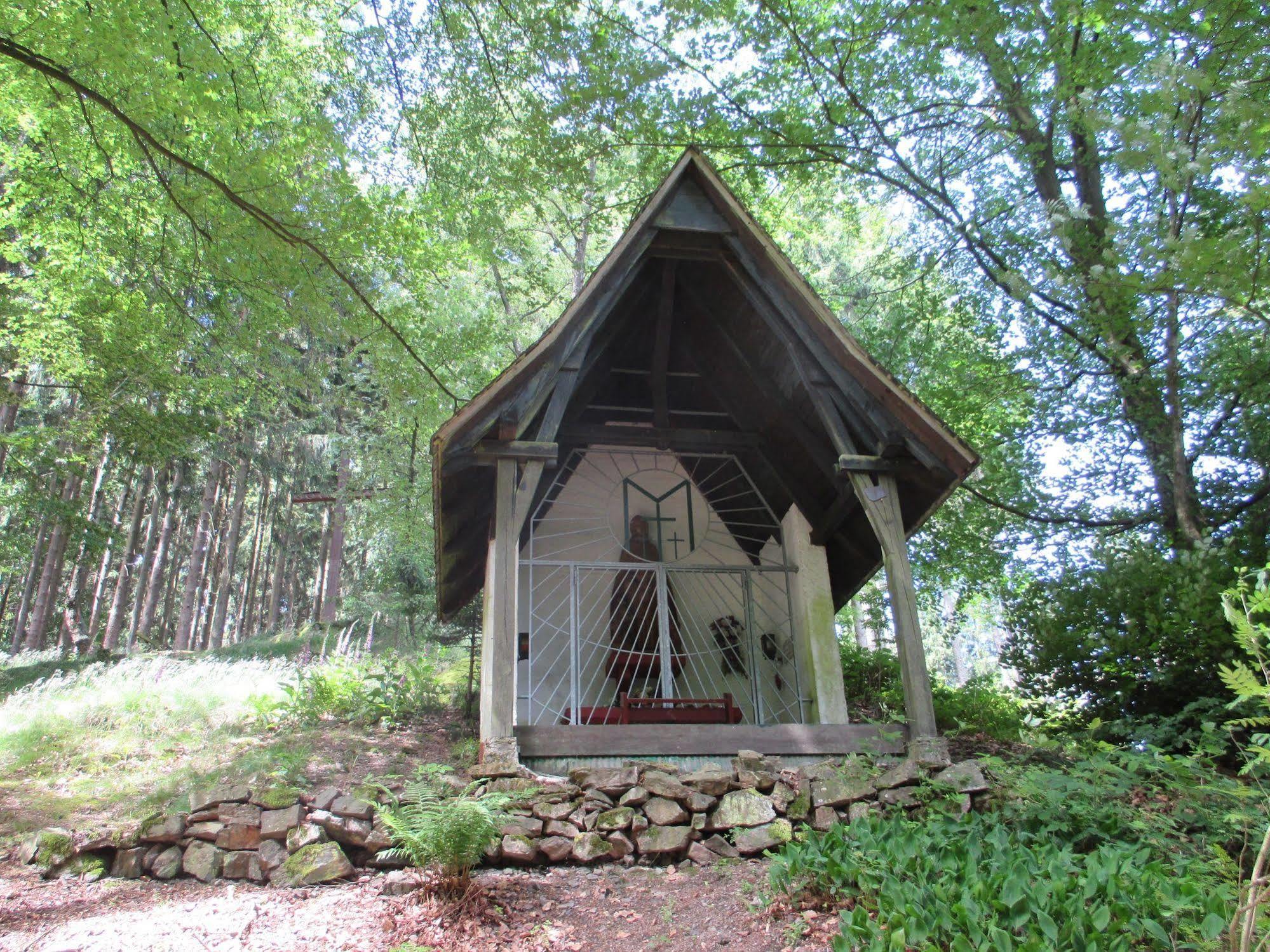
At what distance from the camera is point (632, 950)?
3887 mm

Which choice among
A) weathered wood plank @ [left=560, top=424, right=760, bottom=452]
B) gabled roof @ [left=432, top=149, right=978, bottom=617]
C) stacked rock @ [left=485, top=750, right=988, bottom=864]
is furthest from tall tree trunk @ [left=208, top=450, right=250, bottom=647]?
stacked rock @ [left=485, top=750, right=988, bottom=864]

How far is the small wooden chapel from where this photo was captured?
19.9 ft

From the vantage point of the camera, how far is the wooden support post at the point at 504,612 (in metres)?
5.66

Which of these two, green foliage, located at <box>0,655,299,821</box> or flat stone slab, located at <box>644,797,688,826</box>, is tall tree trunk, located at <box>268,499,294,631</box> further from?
flat stone slab, located at <box>644,797,688,826</box>

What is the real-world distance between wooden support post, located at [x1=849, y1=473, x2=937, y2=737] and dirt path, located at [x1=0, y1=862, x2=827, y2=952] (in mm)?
1811

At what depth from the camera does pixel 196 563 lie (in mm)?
21234

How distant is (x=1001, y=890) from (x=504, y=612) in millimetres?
3667

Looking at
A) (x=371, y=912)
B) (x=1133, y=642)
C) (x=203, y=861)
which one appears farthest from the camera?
(x=1133, y=642)

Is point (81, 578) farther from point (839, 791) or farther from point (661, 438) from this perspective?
point (839, 791)

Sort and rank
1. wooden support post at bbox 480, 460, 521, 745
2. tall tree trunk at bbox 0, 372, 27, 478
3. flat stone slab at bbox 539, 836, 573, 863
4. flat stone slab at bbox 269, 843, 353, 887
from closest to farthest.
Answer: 1. flat stone slab at bbox 269, 843, 353, 887
2. flat stone slab at bbox 539, 836, 573, 863
3. wooden support post at bbox 480, 460, 521, 745
4. tall tree trunk at bbox 0, 372, 27, 478

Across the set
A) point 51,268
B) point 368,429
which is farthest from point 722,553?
point 368,429

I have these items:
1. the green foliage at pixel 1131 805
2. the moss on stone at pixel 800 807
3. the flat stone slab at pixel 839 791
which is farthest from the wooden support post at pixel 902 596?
the moss on stone at pixel 800 807

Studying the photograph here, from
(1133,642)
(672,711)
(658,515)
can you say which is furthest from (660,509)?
→ (1133,642)

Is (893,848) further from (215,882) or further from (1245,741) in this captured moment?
(1245,741)
